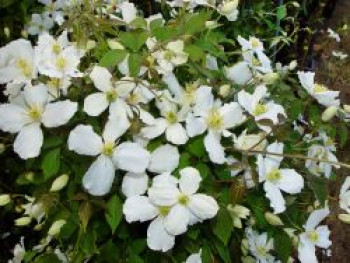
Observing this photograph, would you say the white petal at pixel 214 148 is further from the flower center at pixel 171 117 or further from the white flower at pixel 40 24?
the white flower at pixel 40 24

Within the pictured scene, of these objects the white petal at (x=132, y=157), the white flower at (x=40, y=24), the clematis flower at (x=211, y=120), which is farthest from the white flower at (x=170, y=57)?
the white flower at (x=40, y=24)

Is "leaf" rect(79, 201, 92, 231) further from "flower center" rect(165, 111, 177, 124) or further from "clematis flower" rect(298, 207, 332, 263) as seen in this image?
"clematis flower" rect(298, 207, 332, 263)

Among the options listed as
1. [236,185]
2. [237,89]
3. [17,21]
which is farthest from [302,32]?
[236,185]

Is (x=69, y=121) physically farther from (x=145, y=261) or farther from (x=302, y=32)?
(x=302, y=32)

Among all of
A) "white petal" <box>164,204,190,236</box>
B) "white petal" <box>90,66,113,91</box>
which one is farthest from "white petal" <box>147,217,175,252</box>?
"white petal" <box>90,66,113,91</box>

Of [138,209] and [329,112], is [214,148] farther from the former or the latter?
[329,112]
